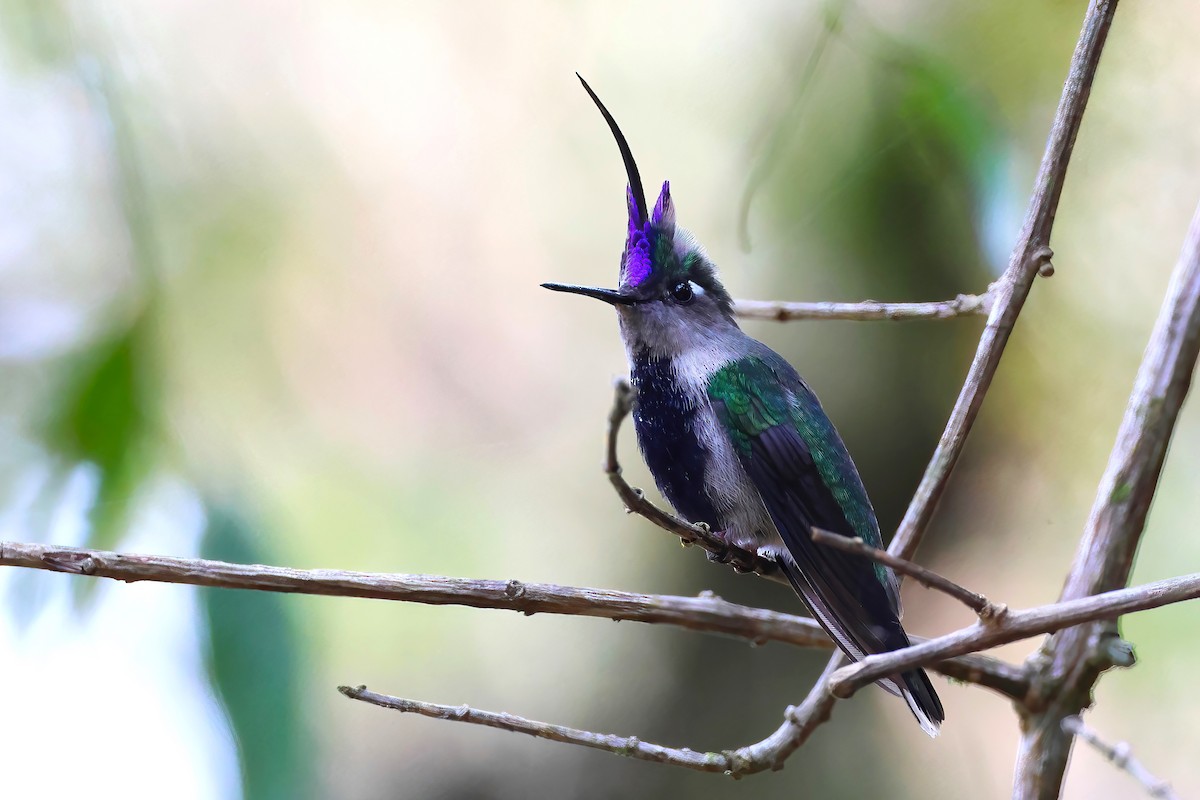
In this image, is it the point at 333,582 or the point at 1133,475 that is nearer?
the point at 333,582

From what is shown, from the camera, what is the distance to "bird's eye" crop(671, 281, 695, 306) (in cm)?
113

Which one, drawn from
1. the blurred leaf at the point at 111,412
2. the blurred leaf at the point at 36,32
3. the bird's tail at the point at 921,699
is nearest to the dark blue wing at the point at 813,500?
the bird's tail at the point at 921,699

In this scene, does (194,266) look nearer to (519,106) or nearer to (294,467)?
(294,467)

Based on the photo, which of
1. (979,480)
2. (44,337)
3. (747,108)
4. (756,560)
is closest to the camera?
(756,560)

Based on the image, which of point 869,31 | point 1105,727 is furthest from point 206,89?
point 1105,727

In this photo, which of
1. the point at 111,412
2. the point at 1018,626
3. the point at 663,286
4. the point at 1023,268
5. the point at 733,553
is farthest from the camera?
the point at 111,412

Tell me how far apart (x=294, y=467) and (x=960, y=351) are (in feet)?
3.38

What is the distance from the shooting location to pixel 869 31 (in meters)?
1.45

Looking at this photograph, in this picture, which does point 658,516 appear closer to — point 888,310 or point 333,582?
point 333,582

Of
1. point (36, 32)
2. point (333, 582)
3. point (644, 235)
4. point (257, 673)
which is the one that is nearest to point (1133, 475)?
point (644, 235)

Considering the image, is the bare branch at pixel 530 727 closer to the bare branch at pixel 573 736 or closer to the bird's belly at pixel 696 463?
the bare branch at pixel 573 736

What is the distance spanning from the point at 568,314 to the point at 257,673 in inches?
27.8

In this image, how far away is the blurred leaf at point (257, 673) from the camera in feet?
3.81

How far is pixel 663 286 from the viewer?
1112mm
